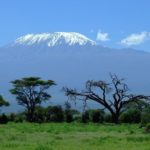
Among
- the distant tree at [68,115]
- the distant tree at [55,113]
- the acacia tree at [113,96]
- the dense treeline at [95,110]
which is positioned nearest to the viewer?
the dense treeline at [95,110]

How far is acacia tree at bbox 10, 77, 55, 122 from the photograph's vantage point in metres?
69.0

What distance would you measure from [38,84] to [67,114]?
851 centimetres

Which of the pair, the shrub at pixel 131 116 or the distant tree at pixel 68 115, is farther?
the distant tree at pixel 68 115

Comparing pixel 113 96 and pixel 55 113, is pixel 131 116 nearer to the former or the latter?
pixel 113 96

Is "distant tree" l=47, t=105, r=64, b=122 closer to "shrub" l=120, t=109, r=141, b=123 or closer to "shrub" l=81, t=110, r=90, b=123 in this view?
"shrub" l=81, t=110, r=90, b=123

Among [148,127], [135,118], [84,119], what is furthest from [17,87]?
[148,127]

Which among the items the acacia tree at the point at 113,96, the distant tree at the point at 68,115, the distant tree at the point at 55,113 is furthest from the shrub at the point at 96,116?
the distant tree at the point at 55,113

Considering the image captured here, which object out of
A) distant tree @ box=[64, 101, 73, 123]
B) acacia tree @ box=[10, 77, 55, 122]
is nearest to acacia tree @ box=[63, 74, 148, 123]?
Result: distant tree @ box=[64, 101, 73, 123]

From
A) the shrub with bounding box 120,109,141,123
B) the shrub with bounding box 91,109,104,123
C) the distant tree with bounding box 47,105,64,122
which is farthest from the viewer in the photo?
the distant tree with bounding box 47,105,64,122

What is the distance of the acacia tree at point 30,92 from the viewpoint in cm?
6900

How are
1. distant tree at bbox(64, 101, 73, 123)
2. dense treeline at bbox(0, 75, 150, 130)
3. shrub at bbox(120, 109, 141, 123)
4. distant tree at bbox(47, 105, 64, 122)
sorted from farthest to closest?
distant tree at bbox(47, 105, 64, 122) < distant tree at bbox(64, 101, 73, 123) < dense treeline at bbox(0, 75, 150, 130) < shrub at bbox(120, 109, 141, 123)

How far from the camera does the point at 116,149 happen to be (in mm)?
20016

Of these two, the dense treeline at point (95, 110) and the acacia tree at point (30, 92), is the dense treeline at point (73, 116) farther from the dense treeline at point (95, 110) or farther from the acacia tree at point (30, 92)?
the acacia tree at point (30, 92)

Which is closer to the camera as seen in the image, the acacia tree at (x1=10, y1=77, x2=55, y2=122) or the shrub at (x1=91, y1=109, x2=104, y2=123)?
the shrub at (x1=91, y1=109, x2=104, y2=123)
